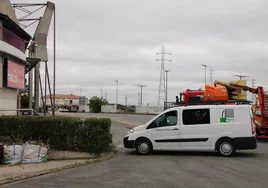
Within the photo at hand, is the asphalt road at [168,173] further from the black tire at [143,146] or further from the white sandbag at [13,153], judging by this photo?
the white sandbag at [13,153]

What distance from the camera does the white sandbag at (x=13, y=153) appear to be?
12.5 m

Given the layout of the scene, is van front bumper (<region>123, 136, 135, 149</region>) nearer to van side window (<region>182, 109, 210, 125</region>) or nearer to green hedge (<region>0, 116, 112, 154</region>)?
green hedge (<region>0, 116, 112, 154</region>)

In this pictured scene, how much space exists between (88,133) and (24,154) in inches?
96.2

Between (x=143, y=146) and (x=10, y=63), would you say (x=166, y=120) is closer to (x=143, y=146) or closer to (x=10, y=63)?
(x=143, y=146)

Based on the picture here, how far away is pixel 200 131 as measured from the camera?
13344mm

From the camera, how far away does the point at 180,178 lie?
888cm

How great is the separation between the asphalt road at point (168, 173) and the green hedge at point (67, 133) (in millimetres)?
1107

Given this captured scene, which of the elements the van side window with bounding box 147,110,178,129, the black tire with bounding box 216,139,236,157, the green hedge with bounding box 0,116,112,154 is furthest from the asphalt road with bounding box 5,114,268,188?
Result: the van side window with bounding box 147,110,178,129

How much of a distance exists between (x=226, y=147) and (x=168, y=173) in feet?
14.1

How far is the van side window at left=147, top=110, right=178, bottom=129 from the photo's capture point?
13.8 m

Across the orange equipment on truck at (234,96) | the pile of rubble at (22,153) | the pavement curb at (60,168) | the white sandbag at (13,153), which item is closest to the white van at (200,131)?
the pavement curb at (60,168)

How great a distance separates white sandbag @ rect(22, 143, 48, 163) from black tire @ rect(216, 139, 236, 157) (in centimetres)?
648

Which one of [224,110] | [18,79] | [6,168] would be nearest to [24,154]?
[6,168]

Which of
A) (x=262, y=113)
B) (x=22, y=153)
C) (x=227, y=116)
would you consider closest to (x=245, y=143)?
(x=227, y=116)
